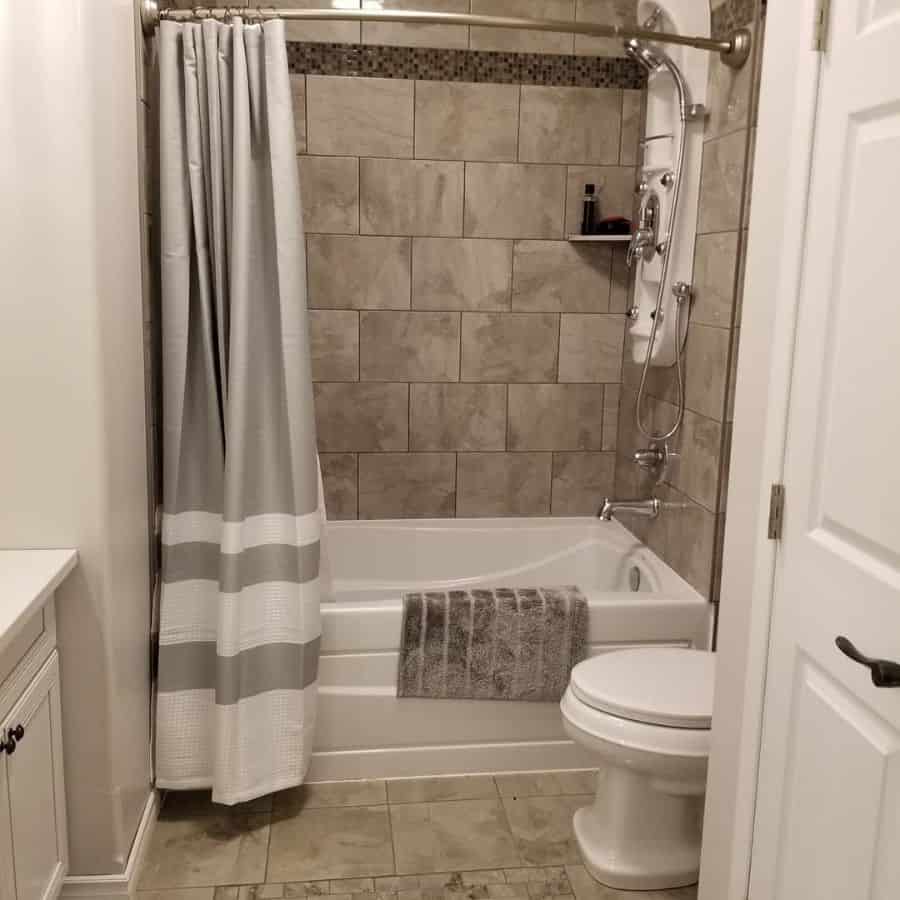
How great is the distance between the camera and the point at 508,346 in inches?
134

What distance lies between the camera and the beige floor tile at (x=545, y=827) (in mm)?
2412

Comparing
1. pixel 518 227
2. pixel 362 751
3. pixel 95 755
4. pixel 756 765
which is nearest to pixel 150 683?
pixel 95 755

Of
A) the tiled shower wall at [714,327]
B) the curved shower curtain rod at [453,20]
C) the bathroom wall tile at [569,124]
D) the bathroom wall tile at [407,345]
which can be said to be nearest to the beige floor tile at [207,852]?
the tiled shower wall at [714,327]

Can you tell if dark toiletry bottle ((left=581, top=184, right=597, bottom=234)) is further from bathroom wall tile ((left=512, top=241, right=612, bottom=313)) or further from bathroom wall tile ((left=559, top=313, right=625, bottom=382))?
bathroom wall tile ((left=559, top=313, right=625, bottom=382))

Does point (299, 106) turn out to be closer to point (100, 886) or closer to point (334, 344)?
point (334, 344)

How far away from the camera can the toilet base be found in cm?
230

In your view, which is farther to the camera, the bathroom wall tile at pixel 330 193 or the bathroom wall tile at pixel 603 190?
the bathroom wall tile at pixel 603 190

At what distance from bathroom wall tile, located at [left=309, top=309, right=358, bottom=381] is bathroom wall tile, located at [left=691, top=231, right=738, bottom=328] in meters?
1.16

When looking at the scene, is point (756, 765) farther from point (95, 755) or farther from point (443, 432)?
point (443, 432)

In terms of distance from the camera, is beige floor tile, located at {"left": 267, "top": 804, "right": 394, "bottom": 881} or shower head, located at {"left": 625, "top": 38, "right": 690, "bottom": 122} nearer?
beige floor tile, located at {"left": 267, "top": 804, "right": 394, "bottom": 881}

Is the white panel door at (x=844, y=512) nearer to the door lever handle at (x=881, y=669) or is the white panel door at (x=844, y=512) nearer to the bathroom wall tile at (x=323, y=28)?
the door lever handle at (x=881, y=669)

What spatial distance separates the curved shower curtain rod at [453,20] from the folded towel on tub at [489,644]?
1.55 m

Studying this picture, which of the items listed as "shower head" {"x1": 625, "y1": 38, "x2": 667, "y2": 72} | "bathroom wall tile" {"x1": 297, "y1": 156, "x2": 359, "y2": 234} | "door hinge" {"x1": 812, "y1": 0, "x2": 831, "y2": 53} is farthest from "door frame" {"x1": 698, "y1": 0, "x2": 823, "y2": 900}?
"bathroom wall tile" {"x1": 297, "y1": 156, "x2": 359, "y2": 234}

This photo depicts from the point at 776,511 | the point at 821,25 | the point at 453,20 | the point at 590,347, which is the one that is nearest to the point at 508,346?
the point at 590,347
